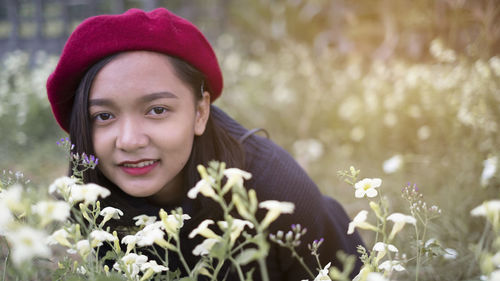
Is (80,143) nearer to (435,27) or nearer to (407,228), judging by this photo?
(407,228)

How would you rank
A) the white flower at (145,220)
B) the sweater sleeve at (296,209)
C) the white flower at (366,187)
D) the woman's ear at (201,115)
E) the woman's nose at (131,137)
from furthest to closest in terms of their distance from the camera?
the sweater sleeve at (296,209), the woman's ear at (201,115), the woman's nose at (131,137), the white flower at (145,220), the white flower at (366,187)

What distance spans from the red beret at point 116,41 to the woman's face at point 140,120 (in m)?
0.03

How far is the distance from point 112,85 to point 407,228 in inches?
65.0

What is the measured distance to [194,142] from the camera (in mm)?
1552

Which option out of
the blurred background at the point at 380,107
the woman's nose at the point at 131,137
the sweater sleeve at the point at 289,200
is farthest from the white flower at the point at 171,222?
the blurred background at the point at 380,107

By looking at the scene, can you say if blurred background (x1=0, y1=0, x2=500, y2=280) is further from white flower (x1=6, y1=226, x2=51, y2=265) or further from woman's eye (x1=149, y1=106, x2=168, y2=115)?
white flower (x1=6, y1=226, x2=51, y2=265)

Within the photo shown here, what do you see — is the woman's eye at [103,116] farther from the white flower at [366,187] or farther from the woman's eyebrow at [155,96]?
the white flower at [366,187]

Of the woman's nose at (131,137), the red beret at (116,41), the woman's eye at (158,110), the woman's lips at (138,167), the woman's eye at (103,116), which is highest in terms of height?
the red beret at (116,41)

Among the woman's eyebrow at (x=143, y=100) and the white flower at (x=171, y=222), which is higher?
the woman's eyebrow at (x=143, y=100)

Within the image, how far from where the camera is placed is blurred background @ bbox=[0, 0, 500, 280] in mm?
2455

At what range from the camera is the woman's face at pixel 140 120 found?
1.30 m

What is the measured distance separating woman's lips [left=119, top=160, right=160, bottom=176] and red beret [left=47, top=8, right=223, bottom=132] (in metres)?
0.28

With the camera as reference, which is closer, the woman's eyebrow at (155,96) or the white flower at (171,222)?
the white flower at (171,222)

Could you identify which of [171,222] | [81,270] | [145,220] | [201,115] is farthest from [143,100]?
[171,222]
